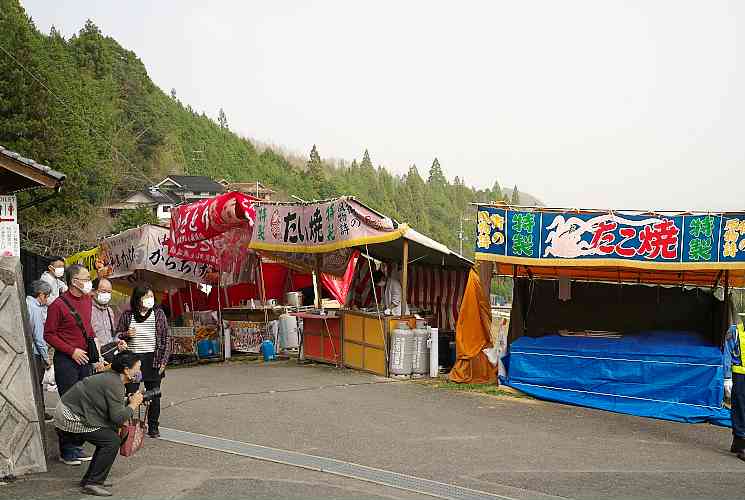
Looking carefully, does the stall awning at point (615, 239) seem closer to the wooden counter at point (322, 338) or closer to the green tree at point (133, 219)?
the wooden counter at point (322, 338)

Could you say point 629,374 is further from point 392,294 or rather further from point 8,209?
point 8,209

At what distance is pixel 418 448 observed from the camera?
26.5ft

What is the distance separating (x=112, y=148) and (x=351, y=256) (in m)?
46.9

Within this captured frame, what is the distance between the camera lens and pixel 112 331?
909cm

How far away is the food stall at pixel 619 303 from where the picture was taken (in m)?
10.1

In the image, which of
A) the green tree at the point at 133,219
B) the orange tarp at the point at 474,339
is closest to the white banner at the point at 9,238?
the orange tarp at the point at 474,339

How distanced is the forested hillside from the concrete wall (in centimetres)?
734

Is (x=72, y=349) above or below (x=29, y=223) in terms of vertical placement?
below

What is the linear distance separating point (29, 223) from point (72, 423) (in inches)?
1220

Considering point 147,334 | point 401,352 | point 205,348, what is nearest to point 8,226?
point 147,334

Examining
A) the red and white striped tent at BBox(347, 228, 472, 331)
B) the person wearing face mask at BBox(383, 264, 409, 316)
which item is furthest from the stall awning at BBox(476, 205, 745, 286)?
the red and white striped tent at BBox(347, 228, 472, 331)

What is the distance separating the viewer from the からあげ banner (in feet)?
32.6

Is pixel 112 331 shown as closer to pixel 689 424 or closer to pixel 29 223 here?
pixel 689 424

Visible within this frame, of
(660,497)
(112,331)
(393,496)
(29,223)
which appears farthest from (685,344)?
(29,223)
